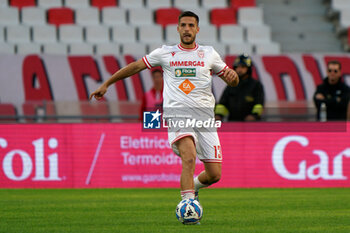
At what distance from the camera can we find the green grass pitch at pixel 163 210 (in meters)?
6.55

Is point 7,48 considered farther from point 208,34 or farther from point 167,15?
point 208,34

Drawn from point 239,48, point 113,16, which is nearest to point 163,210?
point 239,48

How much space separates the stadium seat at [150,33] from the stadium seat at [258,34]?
2271 millimetres

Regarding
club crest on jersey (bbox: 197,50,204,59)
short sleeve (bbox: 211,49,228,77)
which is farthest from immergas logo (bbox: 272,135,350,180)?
club crest on jersey (bbox: 197,50,204,59)

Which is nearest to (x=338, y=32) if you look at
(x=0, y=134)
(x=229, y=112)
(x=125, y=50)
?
(x=125, y=50)

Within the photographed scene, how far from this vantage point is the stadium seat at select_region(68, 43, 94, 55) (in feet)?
58.6

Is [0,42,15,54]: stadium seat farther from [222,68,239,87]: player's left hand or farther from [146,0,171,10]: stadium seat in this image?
[222,68,239,87]: player's left hand

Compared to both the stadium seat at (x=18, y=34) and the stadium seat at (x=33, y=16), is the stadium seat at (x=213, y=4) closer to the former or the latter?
the stadium seat at (x=33, y=16)

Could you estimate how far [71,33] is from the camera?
1844 cm

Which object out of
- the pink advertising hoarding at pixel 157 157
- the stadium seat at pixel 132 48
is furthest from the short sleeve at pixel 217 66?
the stadium seat at pixel 132 48

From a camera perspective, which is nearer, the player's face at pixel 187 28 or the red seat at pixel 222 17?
the player's face at pixel 187 28

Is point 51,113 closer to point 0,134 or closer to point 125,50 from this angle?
point 0,134

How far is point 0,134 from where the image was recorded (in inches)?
484

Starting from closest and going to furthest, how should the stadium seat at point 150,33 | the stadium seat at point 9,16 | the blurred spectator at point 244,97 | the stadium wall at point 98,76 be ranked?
the blurred spectator at point 244,97 → the stadium wall at point 98,76 → the stadium seat at point 9,16 → the stadium seat at point 150,33
